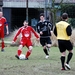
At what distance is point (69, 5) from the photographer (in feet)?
132

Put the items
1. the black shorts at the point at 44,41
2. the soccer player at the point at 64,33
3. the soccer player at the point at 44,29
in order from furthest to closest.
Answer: the black shorts at the point at 44,41 < the soccer player at the point at 44,29 < the soccer player at the point at 64,33

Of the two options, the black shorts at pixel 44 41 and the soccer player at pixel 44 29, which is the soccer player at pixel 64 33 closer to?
the soccer player at pixel 44 29

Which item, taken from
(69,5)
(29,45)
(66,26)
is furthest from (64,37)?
(69,5)

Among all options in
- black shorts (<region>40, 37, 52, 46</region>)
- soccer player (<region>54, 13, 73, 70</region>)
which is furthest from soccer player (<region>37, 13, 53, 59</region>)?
soccer player (<region>54, 13, 73, 70</region>)

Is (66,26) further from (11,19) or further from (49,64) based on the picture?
(11,19)

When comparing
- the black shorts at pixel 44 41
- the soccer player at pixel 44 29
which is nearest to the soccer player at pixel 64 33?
the soccer player at pixel 44 29

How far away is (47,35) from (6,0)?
2528 centimetres

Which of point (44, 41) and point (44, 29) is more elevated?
point (44, 29)

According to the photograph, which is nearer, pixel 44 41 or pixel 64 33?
pixel 64 33

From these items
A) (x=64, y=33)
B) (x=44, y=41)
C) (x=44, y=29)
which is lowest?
(x=44, y=41)

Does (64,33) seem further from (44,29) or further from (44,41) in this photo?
(44,41)

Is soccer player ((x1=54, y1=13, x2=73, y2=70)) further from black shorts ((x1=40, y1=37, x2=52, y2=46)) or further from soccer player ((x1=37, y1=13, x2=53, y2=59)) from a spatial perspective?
black shorts ((x1=40, y1=37, x2=52, y2=46))

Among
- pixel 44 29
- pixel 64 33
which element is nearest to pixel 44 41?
pixel 44 29

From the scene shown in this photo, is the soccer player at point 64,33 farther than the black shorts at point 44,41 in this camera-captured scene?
No
